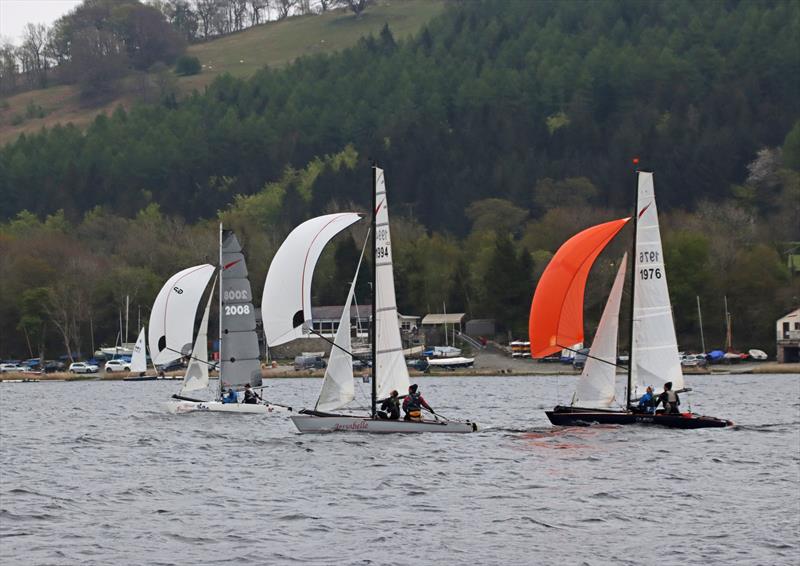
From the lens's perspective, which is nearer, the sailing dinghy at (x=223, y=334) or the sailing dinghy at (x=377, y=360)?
the sailing dinghy at (x=377, y=360)

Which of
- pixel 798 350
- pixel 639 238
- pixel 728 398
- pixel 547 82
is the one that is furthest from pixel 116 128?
pixel 639 238

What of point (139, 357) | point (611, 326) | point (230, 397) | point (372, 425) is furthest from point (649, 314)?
point (139, 357)

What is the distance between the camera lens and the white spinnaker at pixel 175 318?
52156 mm

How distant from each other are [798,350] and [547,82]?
90.9m

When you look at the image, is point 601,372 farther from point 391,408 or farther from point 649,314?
point 391,408

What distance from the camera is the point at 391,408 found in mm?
A: 36969

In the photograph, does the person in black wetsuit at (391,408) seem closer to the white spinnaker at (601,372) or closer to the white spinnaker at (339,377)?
the white spinnaker at (339,377)

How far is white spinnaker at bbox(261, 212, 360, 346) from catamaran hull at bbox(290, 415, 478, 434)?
2174mm

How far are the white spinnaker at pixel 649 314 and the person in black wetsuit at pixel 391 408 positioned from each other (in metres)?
6.22

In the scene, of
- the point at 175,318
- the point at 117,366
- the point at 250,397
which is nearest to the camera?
the point at 250,397

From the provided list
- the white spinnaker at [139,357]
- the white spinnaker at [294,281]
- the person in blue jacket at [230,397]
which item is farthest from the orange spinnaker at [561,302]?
the white spinnaker at [139,357]

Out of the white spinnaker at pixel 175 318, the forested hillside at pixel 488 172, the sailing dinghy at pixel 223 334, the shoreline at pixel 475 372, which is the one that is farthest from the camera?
the forested hillside at pixel 488 172

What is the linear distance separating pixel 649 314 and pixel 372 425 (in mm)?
7996

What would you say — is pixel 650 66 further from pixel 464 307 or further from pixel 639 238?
pixel 639 238
